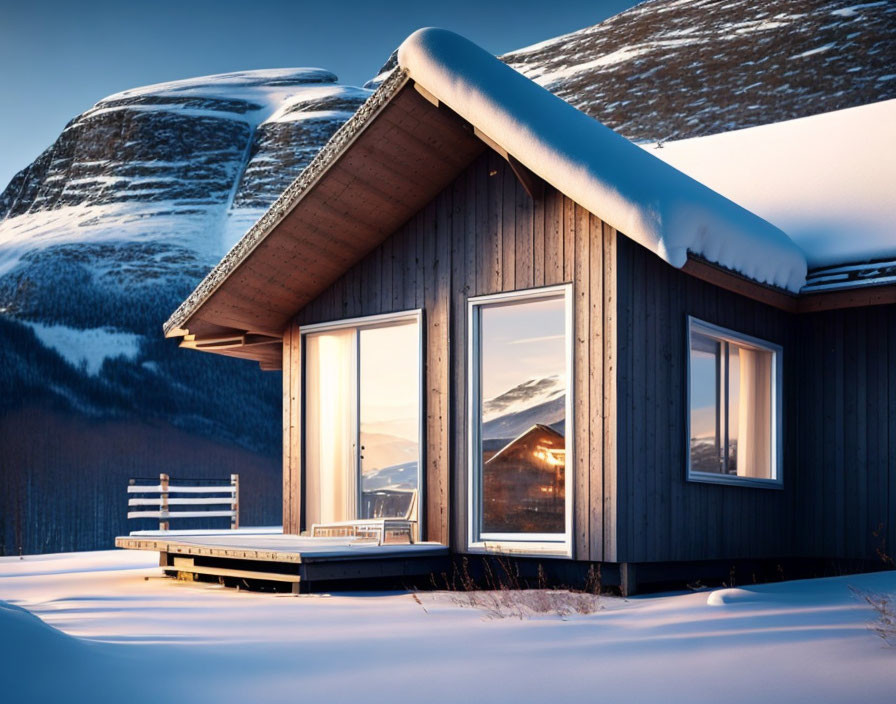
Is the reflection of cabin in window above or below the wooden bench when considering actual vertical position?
above

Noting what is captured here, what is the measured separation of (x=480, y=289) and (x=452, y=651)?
4.34m

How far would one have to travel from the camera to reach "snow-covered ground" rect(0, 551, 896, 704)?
4609 mm

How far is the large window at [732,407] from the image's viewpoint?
9.37 meters

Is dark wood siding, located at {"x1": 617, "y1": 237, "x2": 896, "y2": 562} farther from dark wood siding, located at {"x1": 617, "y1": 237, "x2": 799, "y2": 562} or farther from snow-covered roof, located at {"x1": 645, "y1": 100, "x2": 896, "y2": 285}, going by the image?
snow-covered roof, located at {"x1": 645, "y1": 100, "x2": 896, "y2": 285}

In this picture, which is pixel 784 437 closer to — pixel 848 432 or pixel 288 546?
pixel 848 432

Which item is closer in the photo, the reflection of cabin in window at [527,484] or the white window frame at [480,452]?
the white window frame at [480,452]

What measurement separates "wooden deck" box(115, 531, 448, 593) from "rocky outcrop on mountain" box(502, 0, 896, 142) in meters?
48.1

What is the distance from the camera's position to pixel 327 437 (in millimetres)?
11336

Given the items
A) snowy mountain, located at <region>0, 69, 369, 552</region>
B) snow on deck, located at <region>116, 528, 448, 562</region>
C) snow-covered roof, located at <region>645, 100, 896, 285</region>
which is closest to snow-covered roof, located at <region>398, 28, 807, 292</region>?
Result: snow-covered roof, located at <region>645, 100, 896, 285</region>

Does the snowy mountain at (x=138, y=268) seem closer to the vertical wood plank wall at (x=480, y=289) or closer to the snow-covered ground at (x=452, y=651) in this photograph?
the vertical wood plank wall at (x=480, y=289)

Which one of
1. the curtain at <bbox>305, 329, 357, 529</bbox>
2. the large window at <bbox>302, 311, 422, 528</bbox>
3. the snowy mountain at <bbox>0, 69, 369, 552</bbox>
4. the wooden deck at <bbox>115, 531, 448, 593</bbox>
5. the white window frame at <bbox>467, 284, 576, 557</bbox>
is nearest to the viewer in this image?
the white window frame at <bbox>467, 284, 576, 557</bbox>

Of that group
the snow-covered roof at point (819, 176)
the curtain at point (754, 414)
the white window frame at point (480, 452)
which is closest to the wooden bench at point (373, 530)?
the white window frame at point (480, 452)

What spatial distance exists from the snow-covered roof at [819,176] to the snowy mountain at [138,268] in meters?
22.4

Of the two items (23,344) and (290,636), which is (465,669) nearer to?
(290,636)
